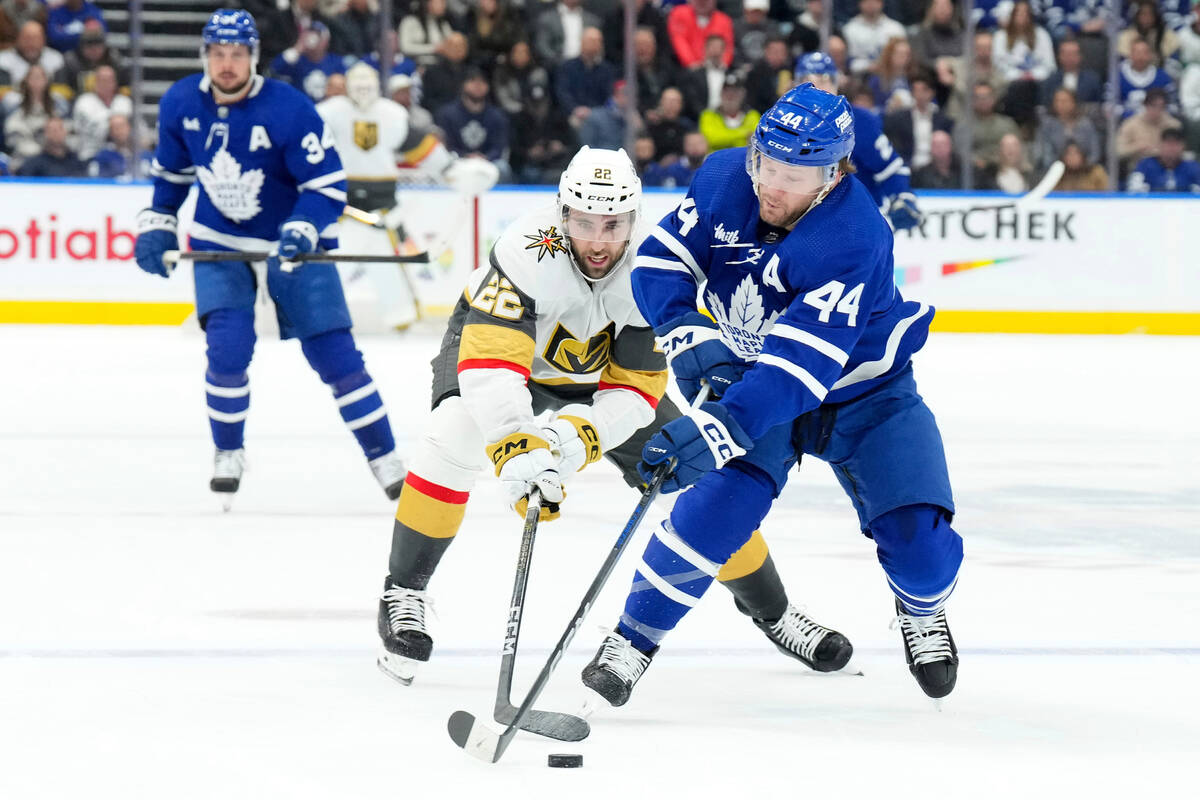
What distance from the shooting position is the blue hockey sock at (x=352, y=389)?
4.76m

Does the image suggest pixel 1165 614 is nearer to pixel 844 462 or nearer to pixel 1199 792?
pixel 844 462

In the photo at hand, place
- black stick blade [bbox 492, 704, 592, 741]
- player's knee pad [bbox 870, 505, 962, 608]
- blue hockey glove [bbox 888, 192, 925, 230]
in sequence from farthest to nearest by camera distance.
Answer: blue hockey glove [bbox 888, 192, 925, 230] < player's knee pad [bbox 870, 505, 962, 608] < black stick blade [bbox 492, 704, 592, 741]

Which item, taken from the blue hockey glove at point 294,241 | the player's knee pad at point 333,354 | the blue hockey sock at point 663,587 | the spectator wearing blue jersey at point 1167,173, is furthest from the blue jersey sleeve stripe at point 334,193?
the spectator wearing blue jersey at point 1167,173

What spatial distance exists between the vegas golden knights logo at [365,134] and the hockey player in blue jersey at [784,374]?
21.0ft

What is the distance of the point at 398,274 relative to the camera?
30.8ft

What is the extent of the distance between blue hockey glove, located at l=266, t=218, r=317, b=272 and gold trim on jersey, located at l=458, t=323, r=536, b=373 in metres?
1.76

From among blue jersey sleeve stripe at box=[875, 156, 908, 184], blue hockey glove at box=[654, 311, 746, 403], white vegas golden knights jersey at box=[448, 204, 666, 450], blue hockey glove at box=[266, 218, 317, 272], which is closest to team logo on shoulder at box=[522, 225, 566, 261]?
white vegas golden knights jersey at box=[448, 204, 666, 450]

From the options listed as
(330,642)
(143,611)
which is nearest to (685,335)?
(330,642)

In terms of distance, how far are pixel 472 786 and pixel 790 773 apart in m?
0.42

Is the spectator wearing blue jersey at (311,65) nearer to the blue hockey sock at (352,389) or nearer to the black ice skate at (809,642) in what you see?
the blue hockey sock at (352,389)

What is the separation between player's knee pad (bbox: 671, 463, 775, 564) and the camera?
2734 millimetres

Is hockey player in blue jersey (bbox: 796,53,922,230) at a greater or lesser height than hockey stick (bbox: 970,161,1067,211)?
greater

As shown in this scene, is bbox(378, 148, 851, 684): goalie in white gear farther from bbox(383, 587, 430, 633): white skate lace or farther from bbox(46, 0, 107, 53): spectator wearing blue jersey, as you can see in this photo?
bbox(46, 0, 107, 53): spectator wearing blue jersey

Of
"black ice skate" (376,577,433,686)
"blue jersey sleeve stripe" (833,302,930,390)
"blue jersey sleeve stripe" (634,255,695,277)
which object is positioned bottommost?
"black ice skate" (376,577,433,686)
